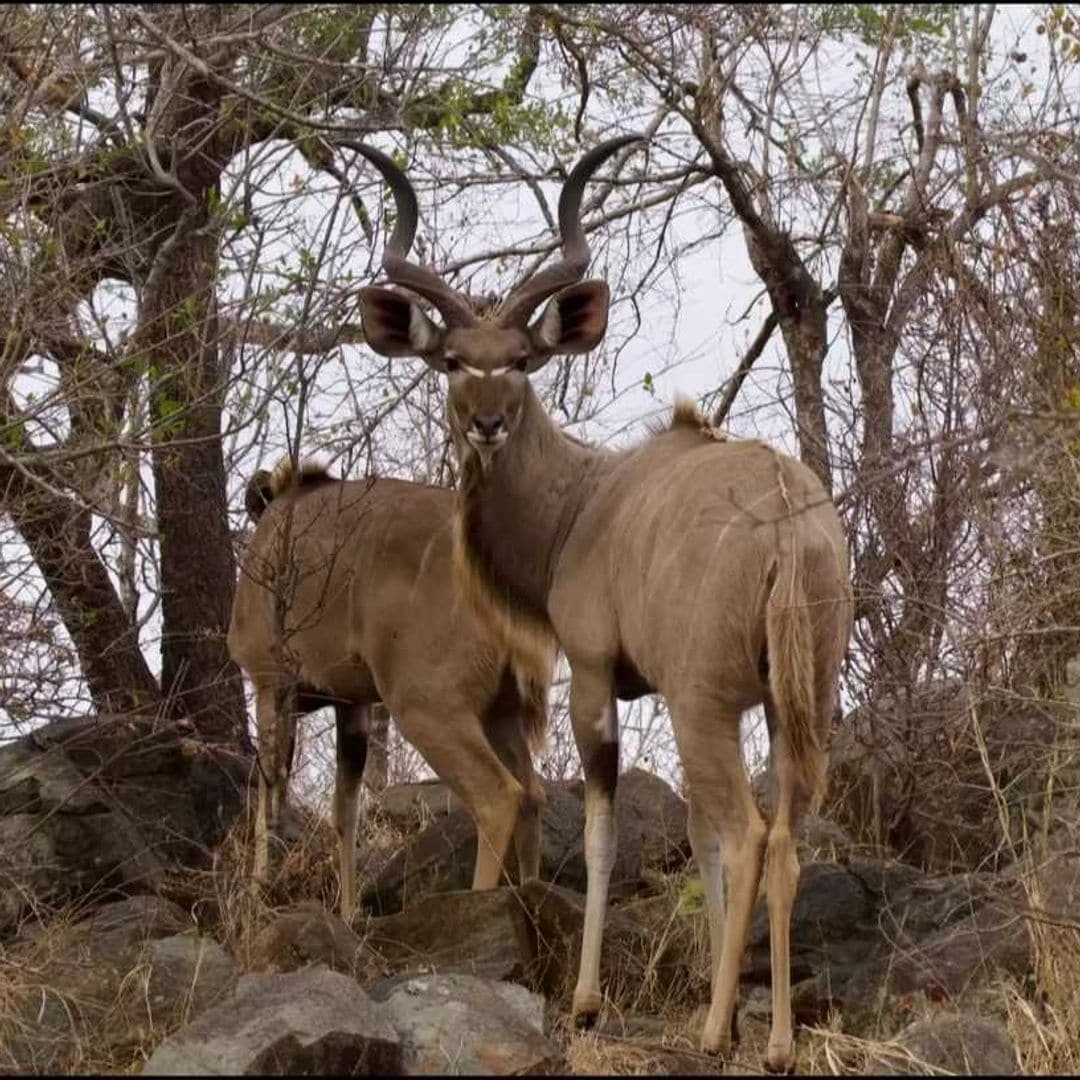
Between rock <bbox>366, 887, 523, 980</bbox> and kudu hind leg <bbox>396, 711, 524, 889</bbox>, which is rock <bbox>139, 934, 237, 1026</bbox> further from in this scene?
kudu hind leg <bbox>396, 711, 524, 889</bbox>

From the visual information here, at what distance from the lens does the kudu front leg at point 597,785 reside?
557 cm

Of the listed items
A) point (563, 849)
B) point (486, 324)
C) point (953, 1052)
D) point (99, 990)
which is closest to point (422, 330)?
point (486, 324)

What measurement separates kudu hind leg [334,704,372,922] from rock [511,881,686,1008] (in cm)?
104

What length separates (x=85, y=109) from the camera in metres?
6.94

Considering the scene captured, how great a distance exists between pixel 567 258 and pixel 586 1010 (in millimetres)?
2204

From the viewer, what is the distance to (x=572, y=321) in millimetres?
6328

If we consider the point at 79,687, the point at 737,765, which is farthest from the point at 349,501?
the point at 737,765

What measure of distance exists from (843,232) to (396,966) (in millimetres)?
3377

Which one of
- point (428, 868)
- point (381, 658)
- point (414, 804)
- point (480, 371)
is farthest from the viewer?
point (414, 804)

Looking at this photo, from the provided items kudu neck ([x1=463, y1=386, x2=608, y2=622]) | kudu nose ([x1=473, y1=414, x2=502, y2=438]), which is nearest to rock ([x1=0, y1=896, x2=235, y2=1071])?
kudu neck ([x1=463, y1=386, x2=608, y2=622])

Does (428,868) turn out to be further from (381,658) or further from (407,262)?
(407,262)

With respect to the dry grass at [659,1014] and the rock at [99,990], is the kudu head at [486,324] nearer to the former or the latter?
the dry grass at [659,1014]

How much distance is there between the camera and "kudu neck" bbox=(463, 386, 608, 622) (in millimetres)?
6246

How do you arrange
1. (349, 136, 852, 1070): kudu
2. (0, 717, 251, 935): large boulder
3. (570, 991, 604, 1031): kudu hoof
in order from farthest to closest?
(0, 717, 251, 935): large boulder, (570, 991, 604, 1031): kudu hoof, (349, 136, 852, 1070): kudu
